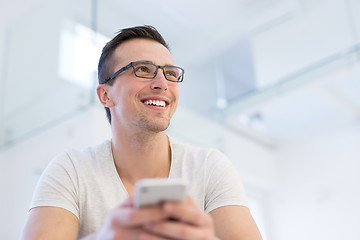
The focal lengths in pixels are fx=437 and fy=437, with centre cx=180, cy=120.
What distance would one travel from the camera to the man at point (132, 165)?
1.16 metres

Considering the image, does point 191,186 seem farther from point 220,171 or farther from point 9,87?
point 9,87

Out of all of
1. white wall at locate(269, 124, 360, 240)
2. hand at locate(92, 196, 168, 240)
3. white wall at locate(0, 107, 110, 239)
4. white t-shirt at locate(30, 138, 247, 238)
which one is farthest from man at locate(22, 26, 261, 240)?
white wall at locate(269, 124, 360, 240)

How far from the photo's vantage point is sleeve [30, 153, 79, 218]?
1.17 m

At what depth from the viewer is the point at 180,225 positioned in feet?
2.33

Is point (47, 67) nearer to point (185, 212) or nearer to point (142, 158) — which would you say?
point (142, 158)

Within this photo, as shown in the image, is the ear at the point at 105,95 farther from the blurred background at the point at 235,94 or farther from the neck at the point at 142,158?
the blurred background at the point at 235,94

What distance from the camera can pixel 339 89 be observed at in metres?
3.72

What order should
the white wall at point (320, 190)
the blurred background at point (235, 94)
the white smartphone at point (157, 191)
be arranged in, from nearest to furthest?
the white smartphone at point (157, 191)
the blurred background at point (235, 94)
the white wall at point (320, 190)

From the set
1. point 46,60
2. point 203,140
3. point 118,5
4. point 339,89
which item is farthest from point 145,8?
point 339,89

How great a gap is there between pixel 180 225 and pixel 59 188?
0.59m

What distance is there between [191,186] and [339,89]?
2.83m

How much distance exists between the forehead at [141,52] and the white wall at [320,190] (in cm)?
325

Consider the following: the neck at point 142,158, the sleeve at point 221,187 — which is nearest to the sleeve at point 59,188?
the neck at point 142,158

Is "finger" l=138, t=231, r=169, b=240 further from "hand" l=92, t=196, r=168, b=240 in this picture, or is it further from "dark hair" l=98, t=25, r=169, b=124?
"dark hair" l=98, t=25, r=169, b=124
